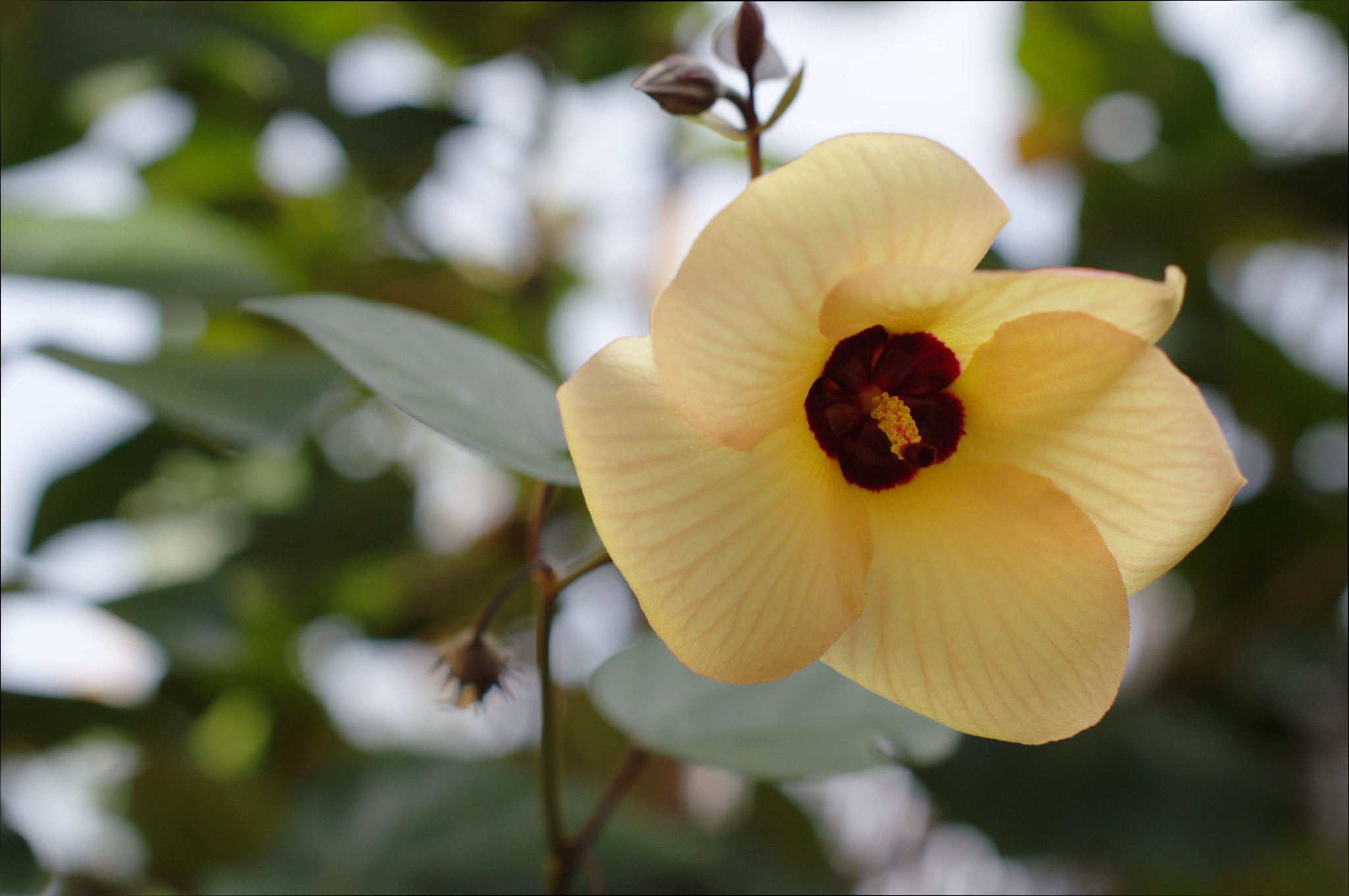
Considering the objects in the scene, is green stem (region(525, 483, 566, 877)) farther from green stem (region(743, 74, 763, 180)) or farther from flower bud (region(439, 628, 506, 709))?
green stem (region(743, 74, 763, 180))

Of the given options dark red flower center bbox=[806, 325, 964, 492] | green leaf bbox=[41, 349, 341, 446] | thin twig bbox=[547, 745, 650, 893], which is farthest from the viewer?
green leaf bbox=[41, 349, 341, 446]

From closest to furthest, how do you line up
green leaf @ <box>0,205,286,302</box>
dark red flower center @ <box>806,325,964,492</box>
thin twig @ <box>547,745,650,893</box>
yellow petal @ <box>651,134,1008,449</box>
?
1. yellow petal @ <box>651,134,1008,449</box>
2. dark red flower center @ <box>806,325,964,492</box>
3. thin twig @ <box>547,745,650,893</box>
4. green leaf @ <box>0,205,286,302</box>

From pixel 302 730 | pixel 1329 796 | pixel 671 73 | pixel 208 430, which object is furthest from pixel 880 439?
pixel 1329 796

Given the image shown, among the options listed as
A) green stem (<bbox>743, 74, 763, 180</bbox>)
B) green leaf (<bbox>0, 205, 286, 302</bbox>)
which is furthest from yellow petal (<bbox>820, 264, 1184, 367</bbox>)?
green leaf (<bbox>0, 205, 286, 302</bbox>)

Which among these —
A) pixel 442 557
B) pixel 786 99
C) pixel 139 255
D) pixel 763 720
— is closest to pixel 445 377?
pixel 786 99

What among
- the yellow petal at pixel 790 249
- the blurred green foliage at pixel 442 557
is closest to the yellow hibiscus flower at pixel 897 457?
the yellow petal at pixel 790 249

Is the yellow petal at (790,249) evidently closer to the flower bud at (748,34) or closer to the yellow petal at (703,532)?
the yellow petal at (703,532)
